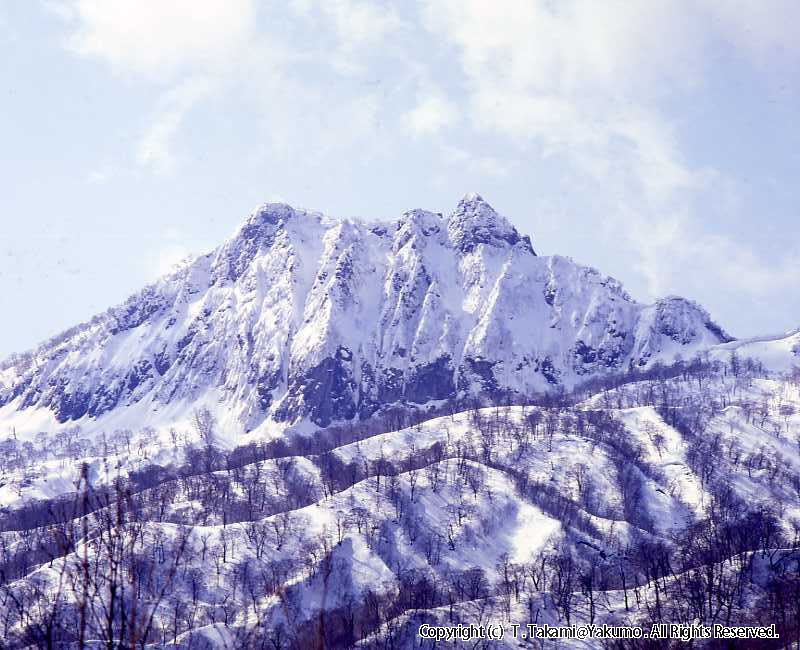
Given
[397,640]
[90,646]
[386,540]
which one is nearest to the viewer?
[90,646]

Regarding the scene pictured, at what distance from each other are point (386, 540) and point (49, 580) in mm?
65909

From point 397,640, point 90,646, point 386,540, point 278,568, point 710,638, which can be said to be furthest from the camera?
point 386,540

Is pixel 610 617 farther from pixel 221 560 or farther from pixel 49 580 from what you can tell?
pixel 49 580

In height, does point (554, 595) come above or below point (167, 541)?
below

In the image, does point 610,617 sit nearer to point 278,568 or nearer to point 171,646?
point 171,646

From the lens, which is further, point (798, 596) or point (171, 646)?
point (171, 646)

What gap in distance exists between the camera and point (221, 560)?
169250 mm

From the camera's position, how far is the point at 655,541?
611 ft

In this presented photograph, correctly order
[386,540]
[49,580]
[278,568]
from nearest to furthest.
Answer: [49,580], [278,568], [386,540]

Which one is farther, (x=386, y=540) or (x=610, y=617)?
(x=386, y=540)

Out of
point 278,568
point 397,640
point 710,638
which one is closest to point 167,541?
point 278,568

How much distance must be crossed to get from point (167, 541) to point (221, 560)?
13119mm

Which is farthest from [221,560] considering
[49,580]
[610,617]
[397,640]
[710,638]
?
[710,638]

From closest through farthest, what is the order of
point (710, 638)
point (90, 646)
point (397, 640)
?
point (90, 646), point (710, 638), point (397, 640)
